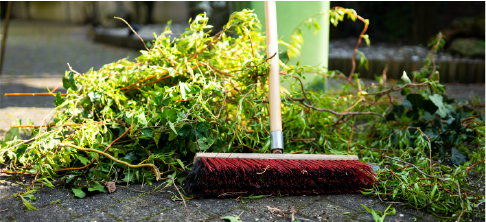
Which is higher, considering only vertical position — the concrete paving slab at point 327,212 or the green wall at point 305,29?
the green wall at point 305,29

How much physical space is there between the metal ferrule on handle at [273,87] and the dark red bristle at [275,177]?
0.21 meters

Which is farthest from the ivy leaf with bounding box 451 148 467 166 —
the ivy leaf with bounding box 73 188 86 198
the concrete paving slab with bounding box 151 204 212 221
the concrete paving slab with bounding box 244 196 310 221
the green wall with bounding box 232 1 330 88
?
the ivy leaf with bounding box 73 188 86 198

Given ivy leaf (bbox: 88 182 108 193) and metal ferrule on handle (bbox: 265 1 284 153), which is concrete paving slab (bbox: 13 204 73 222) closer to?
ivy leaf (bbox: 88 182 108 193)

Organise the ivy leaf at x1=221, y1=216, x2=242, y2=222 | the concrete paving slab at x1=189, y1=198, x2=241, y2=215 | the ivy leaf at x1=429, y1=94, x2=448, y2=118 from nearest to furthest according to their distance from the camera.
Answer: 1. the ivy leaf at x1=221, y1=216, x2=242, y2=222
2. the concrete paving slab at x1=189, y1=198, x2=241, y2=215
3. the ivy leaf at x1=429, y1=94, x2=448, y2=118

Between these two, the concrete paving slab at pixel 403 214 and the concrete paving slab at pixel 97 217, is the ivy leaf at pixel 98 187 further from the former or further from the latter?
the concrete paving slab at pixel 403 214

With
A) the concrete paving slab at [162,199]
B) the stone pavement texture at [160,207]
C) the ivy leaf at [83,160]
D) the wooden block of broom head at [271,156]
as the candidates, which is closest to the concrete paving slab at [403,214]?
the stone pavement texture at [160,207]

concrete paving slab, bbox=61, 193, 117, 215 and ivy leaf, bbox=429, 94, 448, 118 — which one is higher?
ivy leaf, bbox=429, 94, 448, 118

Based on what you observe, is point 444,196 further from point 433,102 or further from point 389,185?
point 433,102

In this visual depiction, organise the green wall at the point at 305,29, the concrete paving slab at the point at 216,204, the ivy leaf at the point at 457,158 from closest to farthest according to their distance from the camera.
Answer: the concrete paving slab at the point at 216,204, the ivy leaf at the point at 457,158, the green wall at the point at 305,29

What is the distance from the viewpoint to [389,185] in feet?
5.84

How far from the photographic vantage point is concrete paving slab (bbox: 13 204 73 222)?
1484mm

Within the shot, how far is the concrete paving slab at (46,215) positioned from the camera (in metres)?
1.48

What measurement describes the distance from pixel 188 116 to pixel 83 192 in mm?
637

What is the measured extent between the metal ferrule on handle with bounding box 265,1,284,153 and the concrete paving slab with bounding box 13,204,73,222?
101 centimetres
